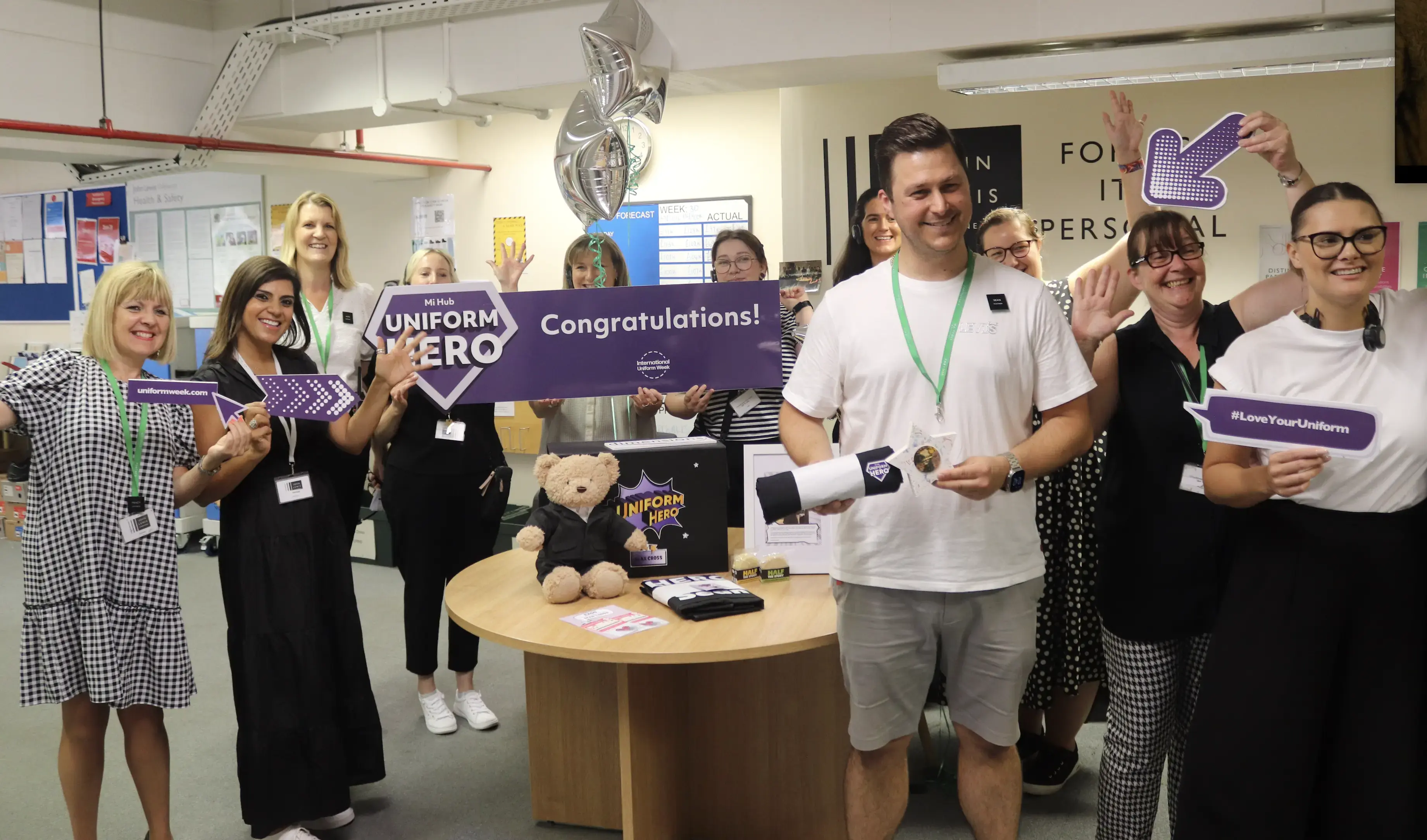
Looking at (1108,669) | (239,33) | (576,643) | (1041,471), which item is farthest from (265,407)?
(239,33)

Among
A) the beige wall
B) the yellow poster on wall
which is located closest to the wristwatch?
the beige wall

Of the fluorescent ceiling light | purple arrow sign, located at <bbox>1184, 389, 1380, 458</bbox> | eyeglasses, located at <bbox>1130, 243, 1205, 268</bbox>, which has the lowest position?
purple arrow sign, located at <bbox>1184, 389, 1380, 458</bbox>

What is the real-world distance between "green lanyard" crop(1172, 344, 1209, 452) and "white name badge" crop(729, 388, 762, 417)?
4.41ft

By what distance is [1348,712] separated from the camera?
192 centimetres

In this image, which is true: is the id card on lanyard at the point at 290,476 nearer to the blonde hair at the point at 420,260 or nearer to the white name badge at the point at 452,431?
the white name badge at the point at 452,431

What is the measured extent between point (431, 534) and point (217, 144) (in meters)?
2.89

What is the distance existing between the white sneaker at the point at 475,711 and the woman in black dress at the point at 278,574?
91cm

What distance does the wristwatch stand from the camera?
2.09m

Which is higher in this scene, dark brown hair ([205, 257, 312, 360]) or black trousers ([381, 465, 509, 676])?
dark brown hair ([205, 257, 312, 360])

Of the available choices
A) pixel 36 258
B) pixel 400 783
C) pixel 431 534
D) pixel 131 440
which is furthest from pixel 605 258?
pixel 36 258

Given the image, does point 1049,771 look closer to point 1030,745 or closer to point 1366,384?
point 1030,745

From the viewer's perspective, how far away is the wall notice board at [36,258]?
313 inches

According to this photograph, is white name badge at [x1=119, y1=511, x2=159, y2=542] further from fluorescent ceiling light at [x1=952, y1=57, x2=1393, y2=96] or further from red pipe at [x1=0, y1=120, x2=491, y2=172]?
fluorescent ceiling light at [x1=952, y1=57, x2=1393, y2=96]

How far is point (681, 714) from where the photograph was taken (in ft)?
9.50
